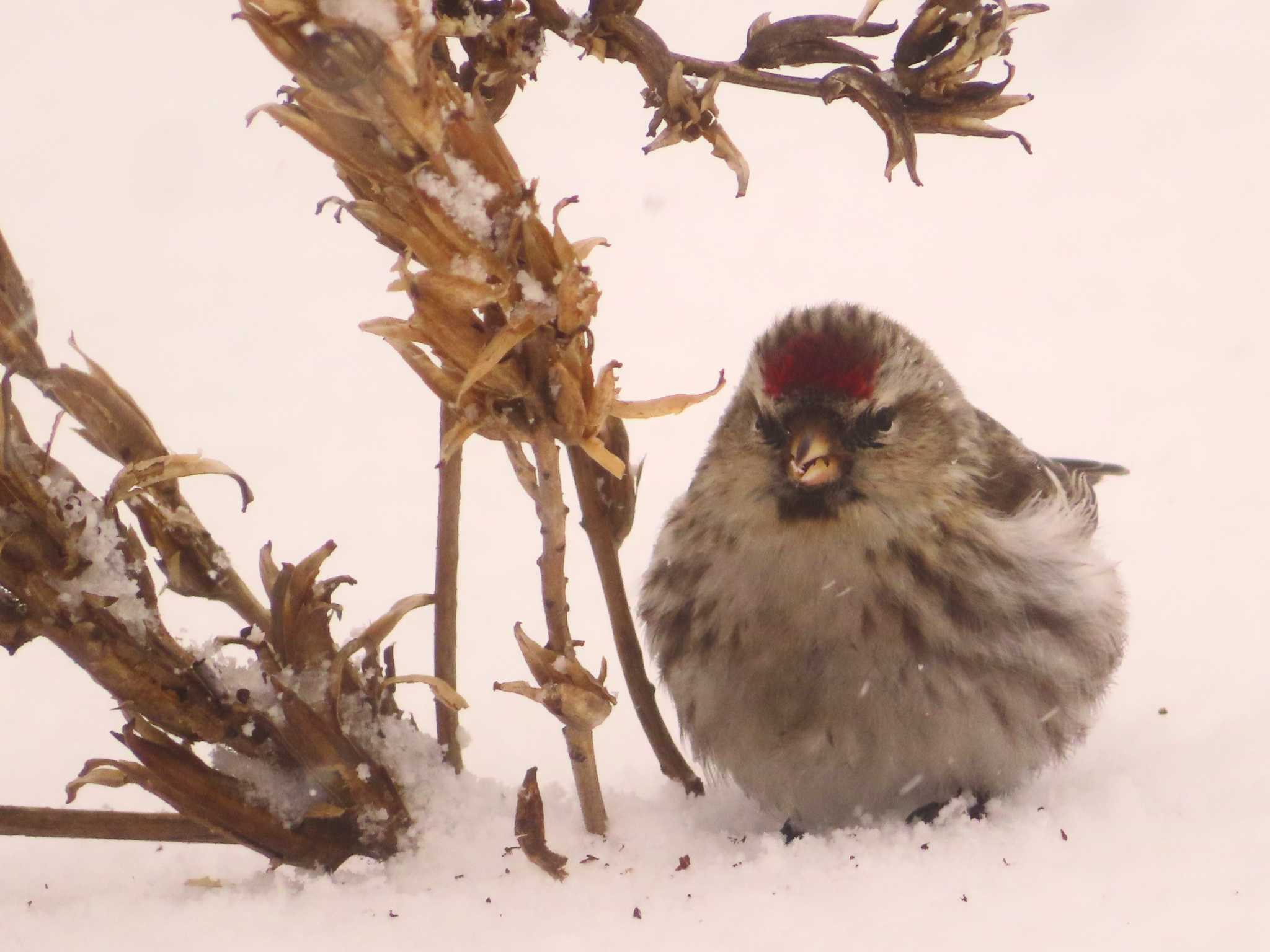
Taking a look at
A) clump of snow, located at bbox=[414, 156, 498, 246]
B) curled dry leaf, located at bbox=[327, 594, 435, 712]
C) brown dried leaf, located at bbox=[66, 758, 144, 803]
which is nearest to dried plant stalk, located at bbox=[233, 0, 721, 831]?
clump of snow, located at bbox=[414, 156, 498, 246]

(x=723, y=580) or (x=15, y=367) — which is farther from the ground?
(x=15, y=367)

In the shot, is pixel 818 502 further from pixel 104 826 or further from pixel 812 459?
pixel 104 826

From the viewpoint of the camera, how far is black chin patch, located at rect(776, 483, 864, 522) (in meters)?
1.64

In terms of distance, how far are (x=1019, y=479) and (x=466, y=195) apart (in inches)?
40.7

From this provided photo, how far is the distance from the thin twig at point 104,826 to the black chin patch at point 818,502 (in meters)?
0.74

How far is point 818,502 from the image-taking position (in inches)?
64.7

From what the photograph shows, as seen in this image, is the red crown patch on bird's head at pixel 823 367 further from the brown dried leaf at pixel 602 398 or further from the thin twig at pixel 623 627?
the brown dried leaf at pixel 602 398

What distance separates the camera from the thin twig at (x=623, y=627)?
4.91 ft

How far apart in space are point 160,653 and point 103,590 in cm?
8

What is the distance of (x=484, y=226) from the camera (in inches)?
43.4

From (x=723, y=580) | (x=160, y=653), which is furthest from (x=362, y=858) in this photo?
(x=723, y=580)

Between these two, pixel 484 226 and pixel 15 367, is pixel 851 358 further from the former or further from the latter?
pixel 15 367

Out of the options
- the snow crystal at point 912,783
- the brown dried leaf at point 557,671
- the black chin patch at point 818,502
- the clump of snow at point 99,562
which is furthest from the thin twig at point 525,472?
the snow crystal at point 912,783

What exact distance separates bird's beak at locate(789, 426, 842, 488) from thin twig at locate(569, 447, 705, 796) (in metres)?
0.24
